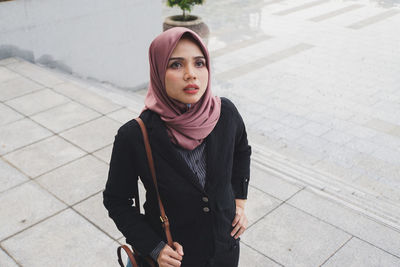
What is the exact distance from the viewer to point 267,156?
239 inches

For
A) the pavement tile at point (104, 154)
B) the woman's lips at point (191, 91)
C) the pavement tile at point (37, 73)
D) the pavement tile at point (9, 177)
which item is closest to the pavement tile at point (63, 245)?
the pavement tile at point (9, 177)

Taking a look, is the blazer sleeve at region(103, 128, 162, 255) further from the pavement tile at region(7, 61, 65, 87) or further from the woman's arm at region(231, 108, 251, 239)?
the pavement tile at region(7, 61, 65, 87)

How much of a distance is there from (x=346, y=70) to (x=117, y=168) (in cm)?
1065

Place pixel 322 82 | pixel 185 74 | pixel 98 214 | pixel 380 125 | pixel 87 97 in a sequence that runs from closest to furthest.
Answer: pixel 185 74 → pixel 98 214 → pixel 87 97 → pixel 380 125 → pixel 322 82

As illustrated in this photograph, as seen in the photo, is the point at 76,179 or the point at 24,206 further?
the point at 76,179

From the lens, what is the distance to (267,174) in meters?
5.17

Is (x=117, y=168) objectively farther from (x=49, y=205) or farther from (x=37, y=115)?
(x=37, y=115)

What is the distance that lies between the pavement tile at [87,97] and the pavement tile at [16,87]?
0.36 m

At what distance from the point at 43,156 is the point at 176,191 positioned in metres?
3.62

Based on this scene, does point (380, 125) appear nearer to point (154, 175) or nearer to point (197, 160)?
point (197, 160)

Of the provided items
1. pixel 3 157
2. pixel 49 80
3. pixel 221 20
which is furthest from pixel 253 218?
pixel 221 20

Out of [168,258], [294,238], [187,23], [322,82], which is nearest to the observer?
[168,258]

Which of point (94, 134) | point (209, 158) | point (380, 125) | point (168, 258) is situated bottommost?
point (380, 125)

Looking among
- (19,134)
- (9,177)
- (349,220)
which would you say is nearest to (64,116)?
(19,134)
